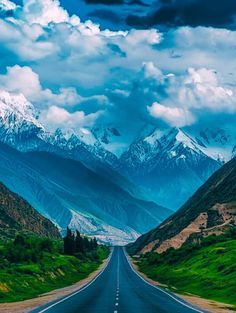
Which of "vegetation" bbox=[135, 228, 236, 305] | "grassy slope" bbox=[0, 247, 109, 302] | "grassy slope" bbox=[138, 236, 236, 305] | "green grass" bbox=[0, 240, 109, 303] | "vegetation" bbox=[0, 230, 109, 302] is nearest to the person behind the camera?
"grassy slope" bbox=[0, 247, 109, 302]

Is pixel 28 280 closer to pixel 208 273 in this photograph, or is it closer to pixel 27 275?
pixel 27 275

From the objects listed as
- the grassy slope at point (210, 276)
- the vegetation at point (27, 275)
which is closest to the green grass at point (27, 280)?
the vegetation at point (27, 275)

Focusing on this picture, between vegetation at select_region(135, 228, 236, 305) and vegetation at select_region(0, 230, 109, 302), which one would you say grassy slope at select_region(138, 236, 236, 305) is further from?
vegetation at select_region(0, 230, 109, 302)

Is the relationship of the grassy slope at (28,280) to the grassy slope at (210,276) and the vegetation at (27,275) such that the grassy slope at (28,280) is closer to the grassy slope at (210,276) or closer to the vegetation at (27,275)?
the vegetation at (27,275)

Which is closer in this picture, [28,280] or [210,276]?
[28,280]

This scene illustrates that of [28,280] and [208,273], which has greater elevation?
[208,273]

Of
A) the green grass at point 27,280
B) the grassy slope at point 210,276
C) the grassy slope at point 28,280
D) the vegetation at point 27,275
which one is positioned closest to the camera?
the grassy slope at point 28,280

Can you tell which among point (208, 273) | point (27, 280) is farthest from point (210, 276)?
point (27, 280)

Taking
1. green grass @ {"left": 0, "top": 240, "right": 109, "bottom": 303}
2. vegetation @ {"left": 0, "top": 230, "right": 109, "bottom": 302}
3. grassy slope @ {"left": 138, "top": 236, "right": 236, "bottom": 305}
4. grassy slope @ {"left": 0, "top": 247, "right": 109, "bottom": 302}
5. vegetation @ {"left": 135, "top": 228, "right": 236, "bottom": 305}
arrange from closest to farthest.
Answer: grassy slope @ {"left": 0, "top": 247, "right": 109, "bottom": 302} → green grass @ {"left": 0, "top": 240, "right": 109, "bottom": 303} → vegetation @ {"left": 0, "top": 230, "right": 109, "bottom": 302} → grassy slope @ {"left": 138, "top": 236, "right": 236, "bottom": 305} → vegetation @ {"left": 135, "top": 228, "right": 236, "bottom": 305}

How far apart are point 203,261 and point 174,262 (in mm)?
35944

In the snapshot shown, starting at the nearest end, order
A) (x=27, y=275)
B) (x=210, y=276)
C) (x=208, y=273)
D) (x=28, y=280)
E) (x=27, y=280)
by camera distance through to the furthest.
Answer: (x=27, y=280) → (x=28, y=280) → (x=27, y=275) → (x=210, y=276) → (x=208, y=273)

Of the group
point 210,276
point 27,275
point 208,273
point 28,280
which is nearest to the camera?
point 28,280

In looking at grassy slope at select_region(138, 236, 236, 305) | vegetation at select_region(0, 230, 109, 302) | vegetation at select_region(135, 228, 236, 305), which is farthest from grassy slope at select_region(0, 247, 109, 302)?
grassy slope at select_region(138, 236, 236, 305)

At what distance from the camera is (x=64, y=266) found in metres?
142
